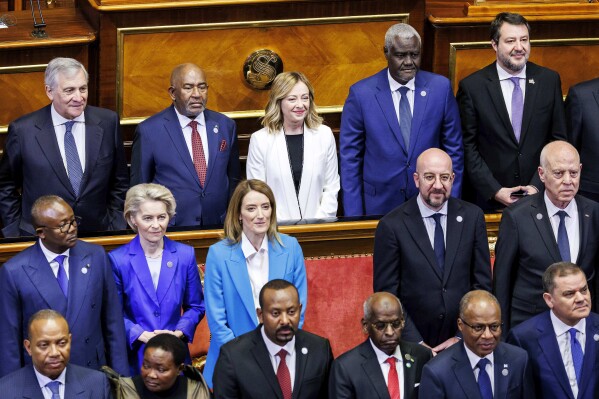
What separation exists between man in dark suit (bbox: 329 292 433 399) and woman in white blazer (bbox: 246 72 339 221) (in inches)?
54.2

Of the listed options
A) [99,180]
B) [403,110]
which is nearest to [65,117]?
[99,180]

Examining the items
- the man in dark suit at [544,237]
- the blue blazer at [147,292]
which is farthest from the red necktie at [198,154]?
the man in dark suit at [544,237]

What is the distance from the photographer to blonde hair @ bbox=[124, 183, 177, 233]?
6695mm

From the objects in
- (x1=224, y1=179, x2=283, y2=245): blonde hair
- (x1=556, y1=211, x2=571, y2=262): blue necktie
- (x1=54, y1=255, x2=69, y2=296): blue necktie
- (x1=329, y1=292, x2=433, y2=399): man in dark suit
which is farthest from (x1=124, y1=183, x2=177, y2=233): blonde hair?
(x1=556, y1=211, x2=571, y2=262): blue necktie

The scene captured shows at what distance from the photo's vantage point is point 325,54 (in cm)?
852

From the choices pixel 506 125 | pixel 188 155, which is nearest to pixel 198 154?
pixel 188 155

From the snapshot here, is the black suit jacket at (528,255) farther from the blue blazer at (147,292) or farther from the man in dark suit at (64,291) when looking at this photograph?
the man in dark suit at (64,291)

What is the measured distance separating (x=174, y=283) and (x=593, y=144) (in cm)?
219

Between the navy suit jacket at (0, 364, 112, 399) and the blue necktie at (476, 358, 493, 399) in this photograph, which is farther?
the blue necktie at (476, 358, 493, 399)

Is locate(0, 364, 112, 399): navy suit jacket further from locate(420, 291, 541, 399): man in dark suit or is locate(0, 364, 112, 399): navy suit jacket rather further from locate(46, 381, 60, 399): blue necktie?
locate(420, 291, 541, 399): man in dark suit

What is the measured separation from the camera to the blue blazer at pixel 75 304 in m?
6.39

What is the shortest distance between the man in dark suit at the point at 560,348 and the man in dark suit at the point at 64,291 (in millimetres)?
1692

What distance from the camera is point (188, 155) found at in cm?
750

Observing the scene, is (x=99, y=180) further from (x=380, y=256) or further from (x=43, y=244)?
(x=380, y=256)
